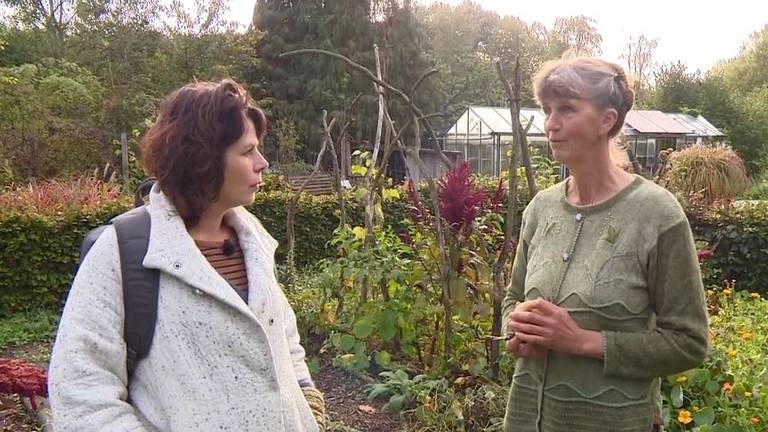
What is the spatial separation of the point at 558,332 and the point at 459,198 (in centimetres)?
183

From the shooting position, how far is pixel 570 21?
3975 centimetres

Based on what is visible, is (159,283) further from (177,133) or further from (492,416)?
(492,416)

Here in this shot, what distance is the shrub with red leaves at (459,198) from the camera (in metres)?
3.23

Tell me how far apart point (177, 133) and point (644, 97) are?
23756 millimetres

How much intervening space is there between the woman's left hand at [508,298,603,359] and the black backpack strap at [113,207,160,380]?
784mm

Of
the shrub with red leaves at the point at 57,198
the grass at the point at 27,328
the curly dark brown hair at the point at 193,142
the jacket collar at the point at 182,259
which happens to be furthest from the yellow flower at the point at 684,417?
the shrub with red leaves at the point at 57,198

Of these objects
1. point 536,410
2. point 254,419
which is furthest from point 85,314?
point 536,410

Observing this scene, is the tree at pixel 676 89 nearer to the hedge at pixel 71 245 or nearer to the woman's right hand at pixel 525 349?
the hedge at pixel 71 245

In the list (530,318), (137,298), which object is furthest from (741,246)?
(137,298)

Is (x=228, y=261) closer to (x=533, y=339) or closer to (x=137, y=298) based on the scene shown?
(x=137, y=298)

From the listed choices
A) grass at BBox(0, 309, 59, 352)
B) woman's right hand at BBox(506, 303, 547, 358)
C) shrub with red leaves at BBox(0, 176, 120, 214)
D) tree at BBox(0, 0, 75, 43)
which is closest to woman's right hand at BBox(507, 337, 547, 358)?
woman's right hand at BBox(506, 303, 547, 358)

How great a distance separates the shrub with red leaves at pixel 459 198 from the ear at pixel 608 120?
A: 1.63m

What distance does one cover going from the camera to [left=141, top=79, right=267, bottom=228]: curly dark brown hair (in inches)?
53.9

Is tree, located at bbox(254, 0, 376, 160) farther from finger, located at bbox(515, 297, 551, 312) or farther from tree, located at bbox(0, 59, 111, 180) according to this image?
finger, located at bbox(515, 297, 551, 312)
